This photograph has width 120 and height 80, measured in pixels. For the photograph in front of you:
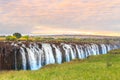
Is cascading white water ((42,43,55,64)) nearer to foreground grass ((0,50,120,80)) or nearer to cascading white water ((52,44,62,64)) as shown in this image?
cascading white water ((52,44,62,64))

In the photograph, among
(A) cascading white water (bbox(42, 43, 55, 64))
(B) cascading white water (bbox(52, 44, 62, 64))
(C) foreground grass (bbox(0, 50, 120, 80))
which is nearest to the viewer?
(C) foreground grass (bbox(0, 50, 120, 80))

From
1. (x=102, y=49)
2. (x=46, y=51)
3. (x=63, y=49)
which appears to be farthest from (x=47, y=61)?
(x=102, y=49)

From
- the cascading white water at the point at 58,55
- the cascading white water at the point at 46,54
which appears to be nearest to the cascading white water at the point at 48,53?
the cascading white water at the point at 46,54

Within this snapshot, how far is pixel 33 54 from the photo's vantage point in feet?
194

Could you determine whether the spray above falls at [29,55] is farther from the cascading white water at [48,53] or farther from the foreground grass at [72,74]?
the foreground grass at [72,74]

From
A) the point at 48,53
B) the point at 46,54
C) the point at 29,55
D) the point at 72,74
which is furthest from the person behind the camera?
the point at 48,53

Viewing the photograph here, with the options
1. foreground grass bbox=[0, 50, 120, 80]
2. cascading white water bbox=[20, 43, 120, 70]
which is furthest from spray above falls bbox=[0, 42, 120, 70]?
foreground grass bbox=[0, 50, 120, 80]

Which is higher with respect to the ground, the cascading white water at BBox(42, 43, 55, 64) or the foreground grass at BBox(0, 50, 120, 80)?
the foreground grass at BBox(0, 50, 120, 80)

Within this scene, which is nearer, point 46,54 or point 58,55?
point 46,54

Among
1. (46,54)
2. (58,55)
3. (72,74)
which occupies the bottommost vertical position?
(58,55)

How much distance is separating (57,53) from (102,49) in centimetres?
5024

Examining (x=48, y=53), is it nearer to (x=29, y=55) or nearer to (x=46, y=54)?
(x=46, y=54)

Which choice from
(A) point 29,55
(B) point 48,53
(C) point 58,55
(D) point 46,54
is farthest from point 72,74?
(C) point 58,55

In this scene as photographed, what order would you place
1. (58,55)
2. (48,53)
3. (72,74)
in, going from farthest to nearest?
1. (58,55)
2. (48,53)
3. (72,74)
